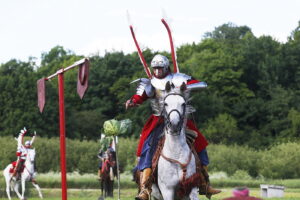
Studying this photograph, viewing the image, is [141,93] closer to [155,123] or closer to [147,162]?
[155,123]

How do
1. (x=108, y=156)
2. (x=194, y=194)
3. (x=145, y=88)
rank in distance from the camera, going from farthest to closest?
(x=108, y=156), (x=145, y=88), (x=194, y=194)

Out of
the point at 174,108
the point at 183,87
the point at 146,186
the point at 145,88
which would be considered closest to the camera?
the point at 174,108

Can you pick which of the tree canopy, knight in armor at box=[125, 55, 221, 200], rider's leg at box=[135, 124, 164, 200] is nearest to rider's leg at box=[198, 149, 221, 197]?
knight in armor at box=[125, 55, 221, 200]

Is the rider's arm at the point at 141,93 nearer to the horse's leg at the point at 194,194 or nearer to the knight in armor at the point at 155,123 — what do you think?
the knight in armor at the point at 155,123

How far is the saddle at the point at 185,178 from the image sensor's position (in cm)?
1364

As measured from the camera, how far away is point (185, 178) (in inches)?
537

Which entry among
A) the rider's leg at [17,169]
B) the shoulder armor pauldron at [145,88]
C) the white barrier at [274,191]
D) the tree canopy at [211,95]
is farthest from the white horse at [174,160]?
the tree canopy at [211,95]

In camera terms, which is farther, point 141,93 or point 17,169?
point 17,169

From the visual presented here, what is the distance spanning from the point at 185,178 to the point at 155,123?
1.31 metres

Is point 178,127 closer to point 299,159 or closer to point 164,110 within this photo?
point 164,110

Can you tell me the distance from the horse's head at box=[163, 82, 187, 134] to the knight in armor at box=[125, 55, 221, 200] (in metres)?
0.43

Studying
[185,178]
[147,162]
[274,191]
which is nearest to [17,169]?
[274,191]

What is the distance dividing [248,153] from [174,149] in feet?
135

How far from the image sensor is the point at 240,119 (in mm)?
80250
